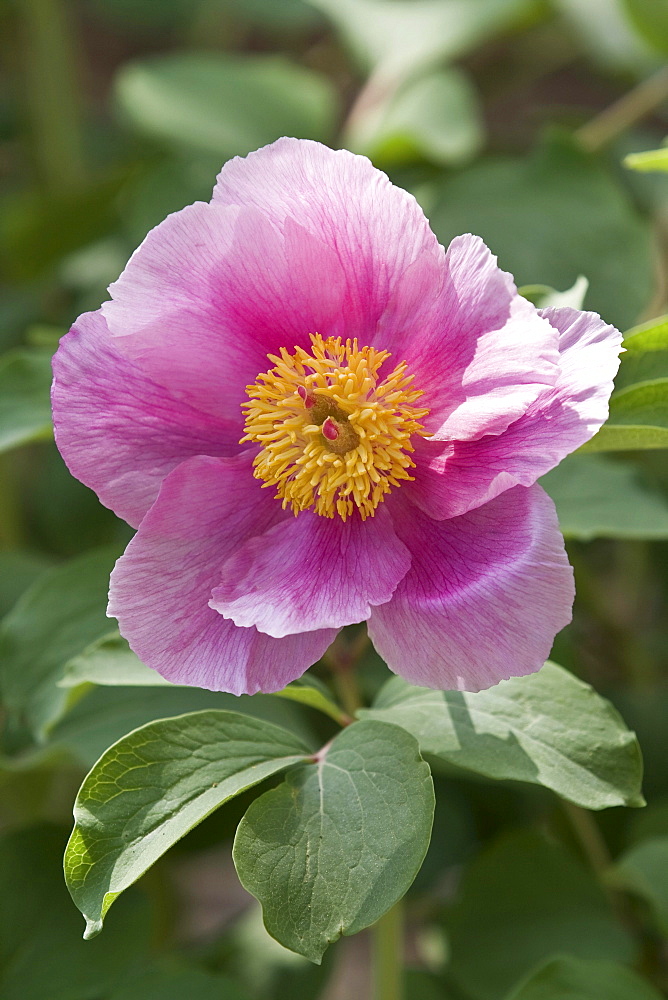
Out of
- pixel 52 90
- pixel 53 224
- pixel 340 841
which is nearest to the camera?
pixel 340 841

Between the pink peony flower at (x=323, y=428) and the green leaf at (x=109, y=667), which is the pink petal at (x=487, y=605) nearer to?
the pink peony flower at (x=323, y=428)

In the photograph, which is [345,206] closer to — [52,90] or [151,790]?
[151,790]

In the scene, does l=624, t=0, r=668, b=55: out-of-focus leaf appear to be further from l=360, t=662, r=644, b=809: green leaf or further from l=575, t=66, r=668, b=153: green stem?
l=360, t=662, r=644, b=809: green leaf

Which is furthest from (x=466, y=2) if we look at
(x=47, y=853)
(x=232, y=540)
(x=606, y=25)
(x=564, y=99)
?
(x=47, y=853)

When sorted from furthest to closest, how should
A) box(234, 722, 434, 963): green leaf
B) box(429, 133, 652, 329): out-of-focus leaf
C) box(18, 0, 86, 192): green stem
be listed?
box(18, 0, 86, 192): green stem → box(429, 133, 652, 329): out-of-focus leaf → box(234, 722, 434, 963): green leaf

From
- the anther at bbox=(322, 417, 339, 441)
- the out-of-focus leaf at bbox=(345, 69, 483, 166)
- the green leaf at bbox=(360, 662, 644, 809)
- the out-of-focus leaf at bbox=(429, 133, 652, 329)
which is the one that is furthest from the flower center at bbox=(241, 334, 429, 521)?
the out-of-focus leaf at bbox=(345, 69, 483, 166)

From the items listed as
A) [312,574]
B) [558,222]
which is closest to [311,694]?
[312,574]
